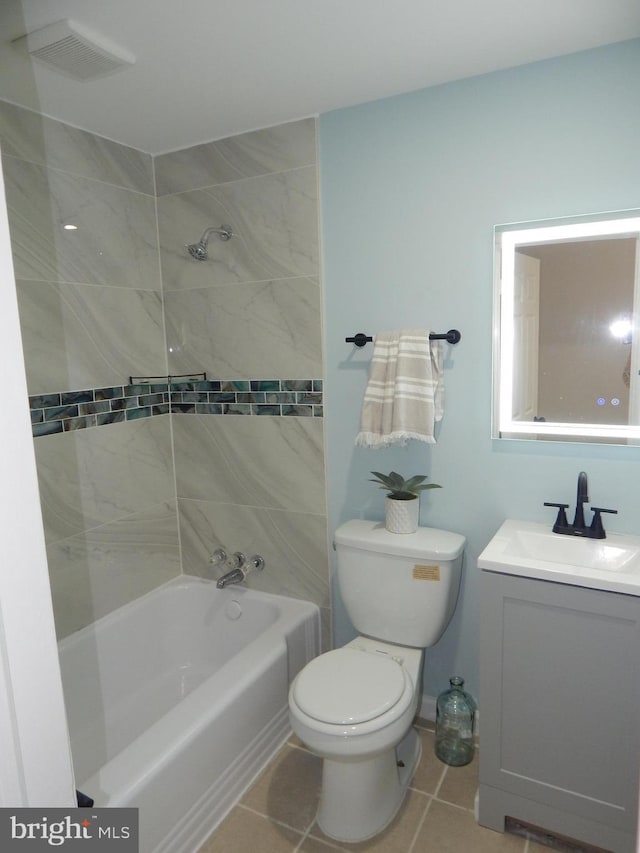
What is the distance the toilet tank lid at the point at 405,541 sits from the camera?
1.94 meters

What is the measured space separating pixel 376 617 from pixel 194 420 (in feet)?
3.95

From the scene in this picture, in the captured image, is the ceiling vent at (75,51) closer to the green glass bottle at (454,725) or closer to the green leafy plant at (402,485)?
the green leafy plant at (402,485)

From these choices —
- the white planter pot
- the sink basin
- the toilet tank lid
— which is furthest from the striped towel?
the sink basin

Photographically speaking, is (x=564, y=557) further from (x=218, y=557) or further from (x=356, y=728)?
(x=218, y=557)

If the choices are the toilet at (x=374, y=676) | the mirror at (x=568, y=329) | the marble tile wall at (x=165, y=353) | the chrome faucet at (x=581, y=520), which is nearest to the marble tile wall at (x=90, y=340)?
the marble tile wall at (x=165, y=353)

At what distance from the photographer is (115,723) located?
7.19ft

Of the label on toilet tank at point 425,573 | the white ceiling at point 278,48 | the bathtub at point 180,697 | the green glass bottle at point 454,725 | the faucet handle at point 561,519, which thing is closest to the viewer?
the white ceiling at point 278,48

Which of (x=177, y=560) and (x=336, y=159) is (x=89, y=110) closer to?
(x=336, y=159)

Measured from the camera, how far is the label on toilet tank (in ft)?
6.37

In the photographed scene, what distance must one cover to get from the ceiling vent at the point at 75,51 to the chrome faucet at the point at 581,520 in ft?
6.23

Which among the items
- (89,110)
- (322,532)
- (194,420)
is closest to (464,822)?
(322,532)

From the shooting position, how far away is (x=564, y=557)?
5.91 ft

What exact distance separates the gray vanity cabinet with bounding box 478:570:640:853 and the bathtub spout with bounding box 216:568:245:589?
1165 mm

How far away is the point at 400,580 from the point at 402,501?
278mm
